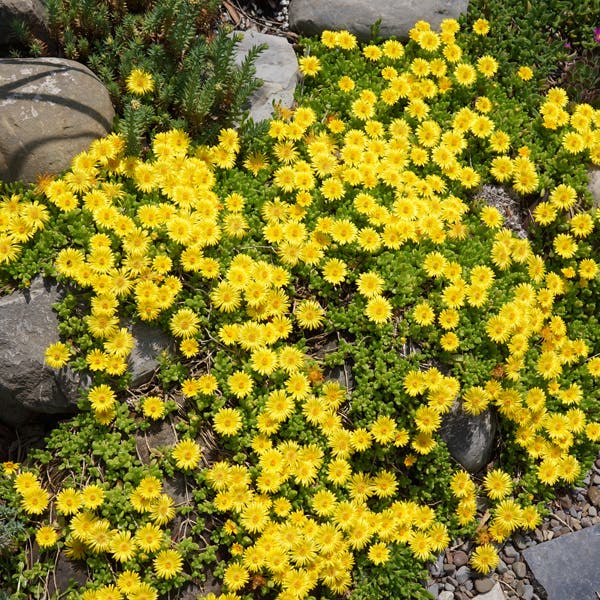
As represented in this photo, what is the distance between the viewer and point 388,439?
3.93 metres

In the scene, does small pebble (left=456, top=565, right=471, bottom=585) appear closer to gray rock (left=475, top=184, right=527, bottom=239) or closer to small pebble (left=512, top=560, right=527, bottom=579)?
small pebble (left=512, top=560, right=527, bottom=579)

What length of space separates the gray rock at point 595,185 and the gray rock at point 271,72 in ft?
7.72

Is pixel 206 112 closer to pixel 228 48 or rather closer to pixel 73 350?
pixel 228 48

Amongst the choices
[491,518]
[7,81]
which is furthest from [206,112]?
[491,518]

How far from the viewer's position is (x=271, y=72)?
4871 millimetres

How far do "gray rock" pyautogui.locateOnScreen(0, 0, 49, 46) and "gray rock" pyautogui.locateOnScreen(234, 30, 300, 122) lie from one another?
1.39 metres

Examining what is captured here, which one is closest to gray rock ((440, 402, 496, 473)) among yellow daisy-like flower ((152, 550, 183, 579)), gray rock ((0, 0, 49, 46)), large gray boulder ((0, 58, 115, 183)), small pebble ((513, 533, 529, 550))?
small pebble ((513, 533, 529, 550))

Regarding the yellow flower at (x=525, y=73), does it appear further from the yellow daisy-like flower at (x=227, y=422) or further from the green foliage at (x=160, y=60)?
the yellow daisy-like flower at (x=227, y=422)

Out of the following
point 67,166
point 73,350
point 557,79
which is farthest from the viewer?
point 557,79

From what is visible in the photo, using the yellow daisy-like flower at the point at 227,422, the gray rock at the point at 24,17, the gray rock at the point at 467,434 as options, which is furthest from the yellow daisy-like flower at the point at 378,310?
the gray rock at the point at 24,17

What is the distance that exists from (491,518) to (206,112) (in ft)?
11.1

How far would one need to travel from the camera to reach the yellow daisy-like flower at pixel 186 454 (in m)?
3.71

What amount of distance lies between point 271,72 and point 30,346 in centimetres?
268

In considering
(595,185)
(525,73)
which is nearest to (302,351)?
(595,185)
